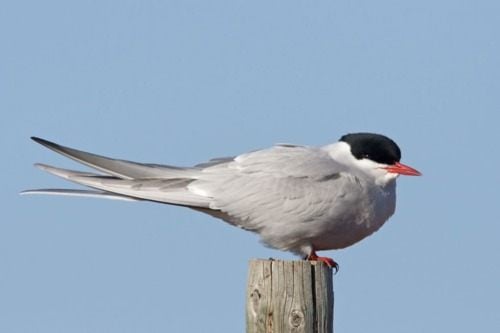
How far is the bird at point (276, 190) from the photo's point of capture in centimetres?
693

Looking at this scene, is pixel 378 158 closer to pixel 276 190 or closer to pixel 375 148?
pixel 375 148

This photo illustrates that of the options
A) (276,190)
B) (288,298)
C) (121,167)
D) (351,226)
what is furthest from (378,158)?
(288,298)

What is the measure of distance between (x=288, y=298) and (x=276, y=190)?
2.01m

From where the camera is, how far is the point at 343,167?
720 centimetres

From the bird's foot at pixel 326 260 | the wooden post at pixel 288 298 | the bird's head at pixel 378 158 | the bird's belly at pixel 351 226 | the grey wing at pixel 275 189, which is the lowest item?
the wooden post at pixel 288 298

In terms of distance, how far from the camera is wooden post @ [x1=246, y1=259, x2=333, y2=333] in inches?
198

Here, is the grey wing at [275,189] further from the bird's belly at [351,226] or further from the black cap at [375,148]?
the black cap at [375,148]

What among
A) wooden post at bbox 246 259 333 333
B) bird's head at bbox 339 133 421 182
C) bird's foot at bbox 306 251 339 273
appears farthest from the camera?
bird's head at bbox 339 133 421 182

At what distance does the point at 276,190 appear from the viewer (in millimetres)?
7023

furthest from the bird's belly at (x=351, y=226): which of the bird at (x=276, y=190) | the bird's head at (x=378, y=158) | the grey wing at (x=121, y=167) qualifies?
the grey wing at (x=121, y=167)

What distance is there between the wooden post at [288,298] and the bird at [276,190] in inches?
64.0

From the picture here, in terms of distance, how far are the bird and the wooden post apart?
1627 mm

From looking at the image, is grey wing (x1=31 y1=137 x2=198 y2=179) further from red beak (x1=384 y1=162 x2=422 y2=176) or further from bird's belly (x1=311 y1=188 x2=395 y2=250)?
red beak (x1=384 y1=162 x2=422 y2=176)

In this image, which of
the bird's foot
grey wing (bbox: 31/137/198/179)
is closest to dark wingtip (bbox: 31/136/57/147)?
grey wing (bbox: 31/137/198/179)
